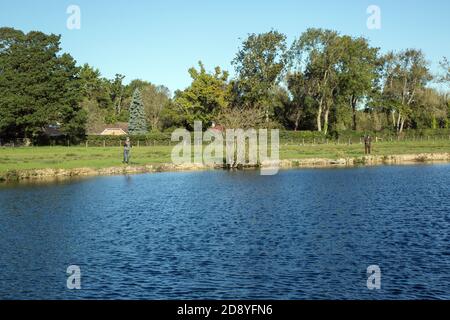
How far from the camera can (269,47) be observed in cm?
10444

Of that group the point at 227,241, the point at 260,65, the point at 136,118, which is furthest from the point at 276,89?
the point at 227,241

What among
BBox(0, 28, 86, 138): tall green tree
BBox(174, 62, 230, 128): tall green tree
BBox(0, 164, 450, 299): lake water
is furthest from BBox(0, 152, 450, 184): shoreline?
BBox(174, 62, 230, 128): tall green tree

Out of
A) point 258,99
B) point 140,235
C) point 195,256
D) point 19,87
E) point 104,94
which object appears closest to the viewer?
point 195,256

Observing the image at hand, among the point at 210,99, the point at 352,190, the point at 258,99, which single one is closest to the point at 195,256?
the point at 352,190

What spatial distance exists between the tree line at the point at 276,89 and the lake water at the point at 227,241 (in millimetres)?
44525

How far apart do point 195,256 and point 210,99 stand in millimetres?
95104

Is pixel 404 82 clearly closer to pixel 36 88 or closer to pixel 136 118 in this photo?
pixel 136 118

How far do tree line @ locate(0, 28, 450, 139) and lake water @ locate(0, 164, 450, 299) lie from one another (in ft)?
146

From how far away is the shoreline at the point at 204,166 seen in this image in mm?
50625

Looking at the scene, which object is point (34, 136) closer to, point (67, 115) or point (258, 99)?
point (67, 115)

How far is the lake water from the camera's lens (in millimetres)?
16781

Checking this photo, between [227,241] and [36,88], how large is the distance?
7142cm

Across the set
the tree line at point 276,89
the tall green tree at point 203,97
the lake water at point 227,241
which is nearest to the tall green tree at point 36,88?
the tree line at point 276,89

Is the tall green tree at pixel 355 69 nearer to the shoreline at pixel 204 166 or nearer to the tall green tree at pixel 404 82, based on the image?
the tall green tree at pixel 404 82
